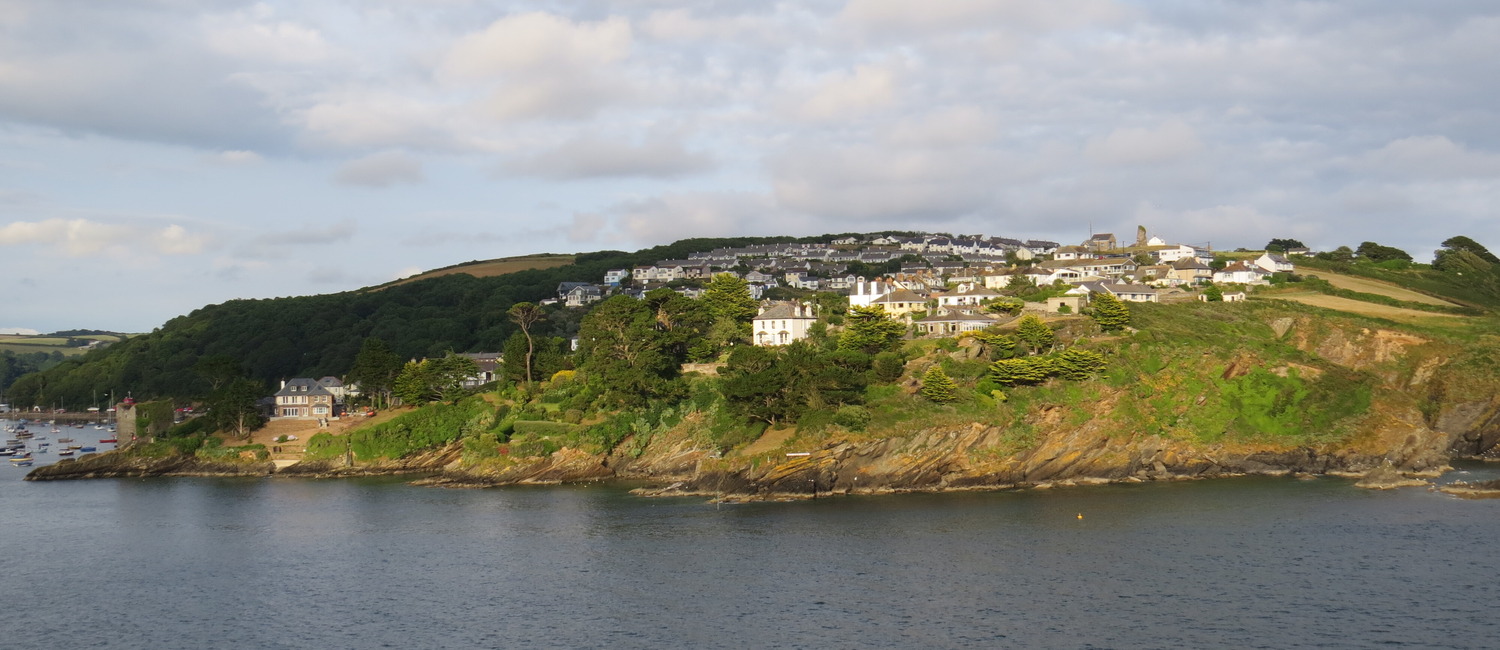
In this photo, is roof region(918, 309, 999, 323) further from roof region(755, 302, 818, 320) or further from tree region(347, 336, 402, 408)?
tree region(347, 336, 402, 408)

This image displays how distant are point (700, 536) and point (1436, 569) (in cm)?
3358

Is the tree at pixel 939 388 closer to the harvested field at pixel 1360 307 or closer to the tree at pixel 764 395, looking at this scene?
the tree at pixel 764 395

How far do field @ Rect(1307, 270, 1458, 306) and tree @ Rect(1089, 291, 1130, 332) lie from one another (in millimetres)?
37954

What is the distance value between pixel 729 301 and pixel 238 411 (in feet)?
146

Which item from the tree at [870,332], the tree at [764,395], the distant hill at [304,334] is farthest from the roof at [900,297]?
the distant hill at [304,334]

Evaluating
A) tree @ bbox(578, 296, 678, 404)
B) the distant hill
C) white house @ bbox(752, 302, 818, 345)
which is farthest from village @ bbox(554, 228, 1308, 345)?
the distant hill

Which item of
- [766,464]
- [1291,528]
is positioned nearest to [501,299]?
[766,464]

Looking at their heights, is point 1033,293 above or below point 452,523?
above

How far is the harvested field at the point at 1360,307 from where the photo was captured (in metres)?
95.4

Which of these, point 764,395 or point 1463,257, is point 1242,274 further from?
point 764,395

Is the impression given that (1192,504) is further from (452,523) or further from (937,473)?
(452,523)

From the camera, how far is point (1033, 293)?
10956 cm

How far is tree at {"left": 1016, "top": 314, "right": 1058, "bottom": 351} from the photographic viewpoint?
274ft

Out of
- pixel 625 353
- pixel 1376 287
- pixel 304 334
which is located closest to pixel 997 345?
pixel 625 353
